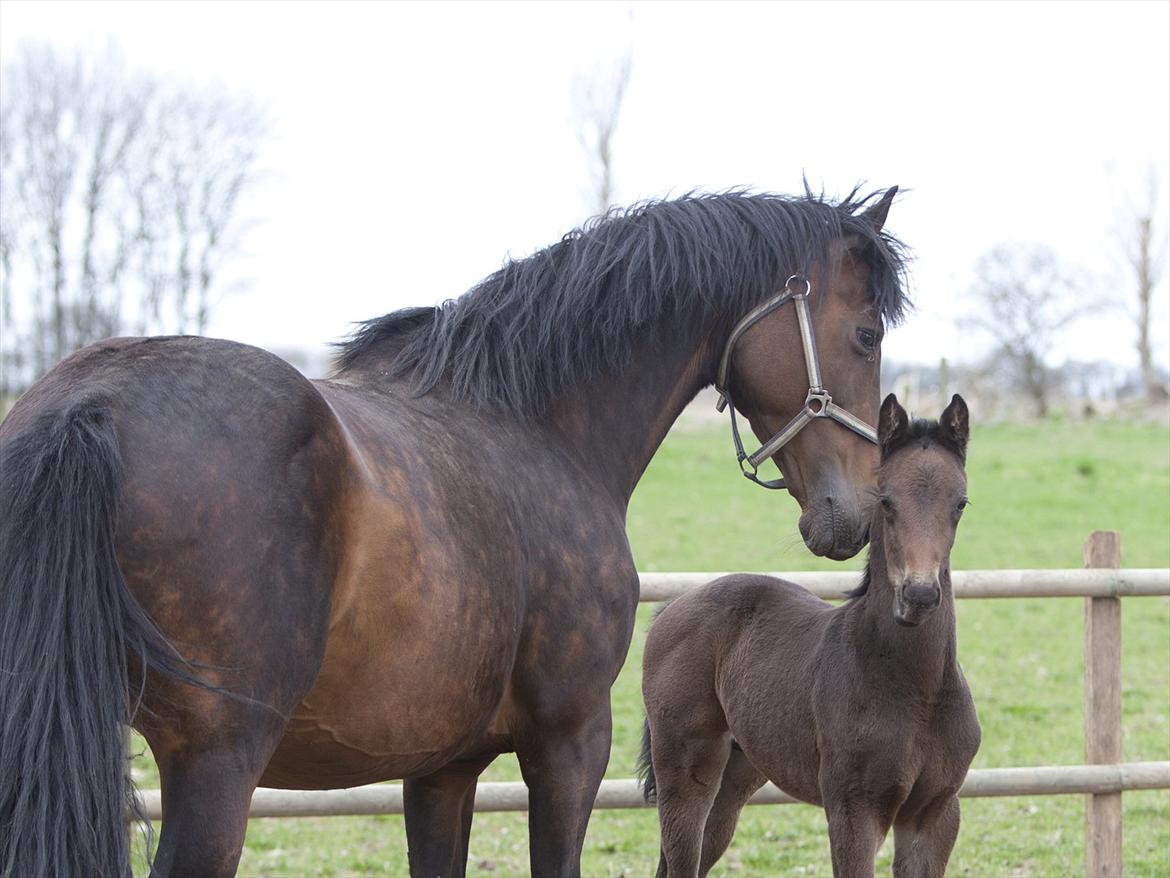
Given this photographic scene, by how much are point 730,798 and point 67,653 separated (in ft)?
9.67

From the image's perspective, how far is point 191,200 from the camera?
2270 centimetres

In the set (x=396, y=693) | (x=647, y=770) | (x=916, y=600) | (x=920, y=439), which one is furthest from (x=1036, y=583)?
(x=396, y=693)

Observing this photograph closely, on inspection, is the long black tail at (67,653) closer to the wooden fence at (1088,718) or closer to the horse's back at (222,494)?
the horse's back at (222,494)

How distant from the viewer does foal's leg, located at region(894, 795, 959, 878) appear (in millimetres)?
3510

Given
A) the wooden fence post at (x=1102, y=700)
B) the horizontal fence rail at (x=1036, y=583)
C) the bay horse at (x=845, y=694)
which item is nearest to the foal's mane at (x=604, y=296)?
the bay horse at (x=845, y=694)

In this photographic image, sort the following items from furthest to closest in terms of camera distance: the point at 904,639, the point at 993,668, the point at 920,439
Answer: the point at 993,668 < the point at 904,639 < the point at 920,439

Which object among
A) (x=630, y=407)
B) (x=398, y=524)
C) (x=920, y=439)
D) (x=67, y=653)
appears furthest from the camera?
(x=920, y=439)

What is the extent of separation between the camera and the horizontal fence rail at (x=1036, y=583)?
189 inches

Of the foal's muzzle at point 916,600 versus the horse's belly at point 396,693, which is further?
the foal's muzzle at point 916,600

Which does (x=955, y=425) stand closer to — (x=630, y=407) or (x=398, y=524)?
A: (x=630, y=407)

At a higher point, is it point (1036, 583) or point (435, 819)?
point (1036, 583)

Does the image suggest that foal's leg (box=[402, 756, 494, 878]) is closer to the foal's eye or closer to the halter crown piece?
the halter crown piece

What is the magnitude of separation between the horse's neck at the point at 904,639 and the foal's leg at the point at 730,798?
2.84 feet

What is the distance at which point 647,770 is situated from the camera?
4.36 m
